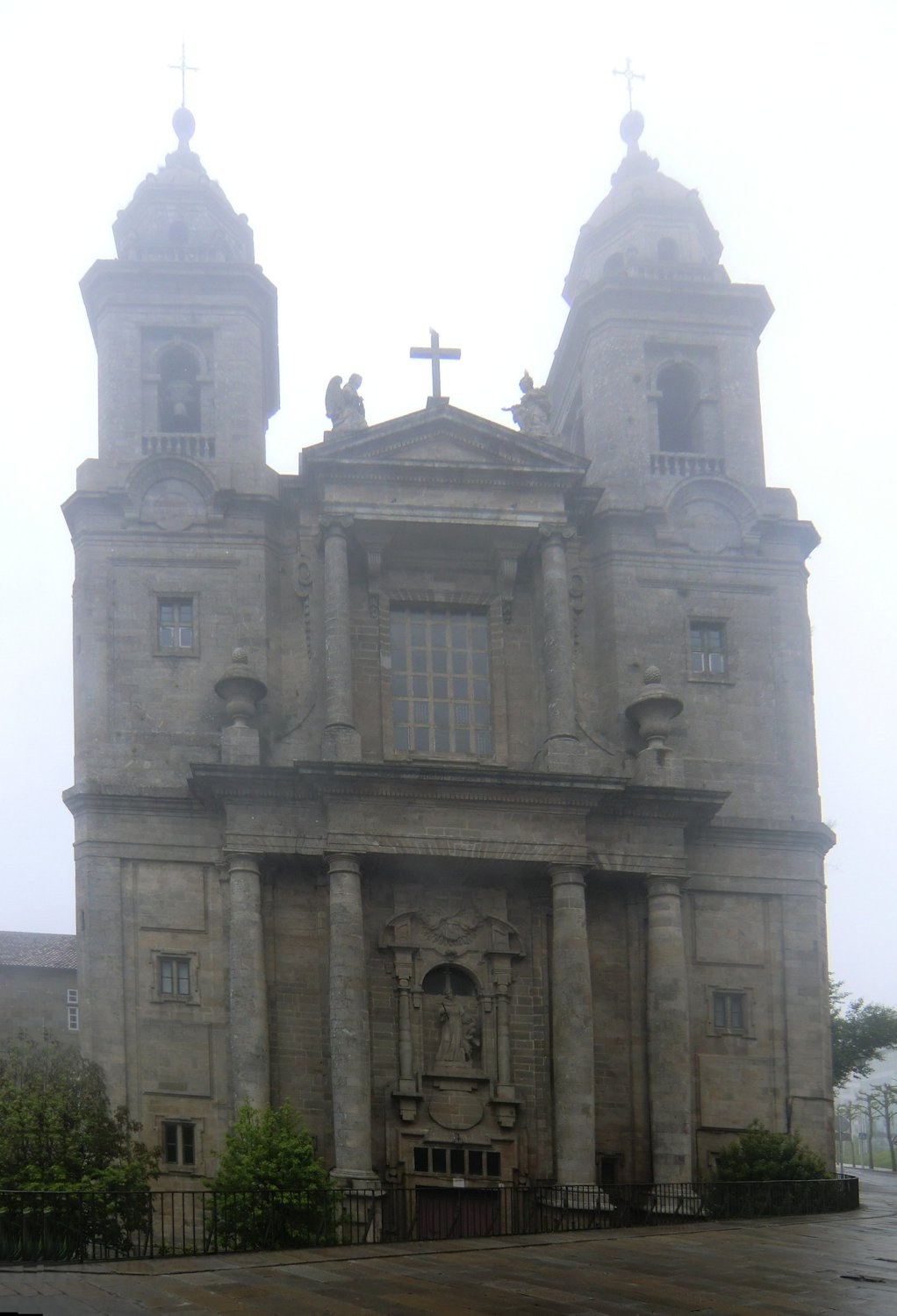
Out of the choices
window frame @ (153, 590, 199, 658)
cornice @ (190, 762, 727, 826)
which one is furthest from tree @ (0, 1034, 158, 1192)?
window frame @ (153, 590, 199, 658)

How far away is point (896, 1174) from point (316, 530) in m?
35.4

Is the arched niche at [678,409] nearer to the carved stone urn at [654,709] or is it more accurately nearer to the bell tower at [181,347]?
the carved stone urn at [654,709]

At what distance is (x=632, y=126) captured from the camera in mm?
47344

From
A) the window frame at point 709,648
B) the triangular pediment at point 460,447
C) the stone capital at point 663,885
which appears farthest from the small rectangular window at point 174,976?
the window frame at point 709,648

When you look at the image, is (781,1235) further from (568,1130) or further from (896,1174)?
(896,1174)

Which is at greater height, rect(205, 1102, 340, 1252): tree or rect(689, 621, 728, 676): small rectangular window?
rect(689, 621, 728, 676): small rectangular window

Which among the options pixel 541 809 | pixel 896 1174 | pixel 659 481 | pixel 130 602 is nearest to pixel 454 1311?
pixel 541 809

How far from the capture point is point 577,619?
3884cm

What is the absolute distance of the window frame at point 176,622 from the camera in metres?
37.0

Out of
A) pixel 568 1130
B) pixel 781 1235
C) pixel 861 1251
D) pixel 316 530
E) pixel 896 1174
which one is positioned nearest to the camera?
pixel 861 1251

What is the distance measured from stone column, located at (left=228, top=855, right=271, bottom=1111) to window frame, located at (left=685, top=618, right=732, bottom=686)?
1003 centimetres

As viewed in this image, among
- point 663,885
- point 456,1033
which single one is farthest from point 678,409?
point 456,1033

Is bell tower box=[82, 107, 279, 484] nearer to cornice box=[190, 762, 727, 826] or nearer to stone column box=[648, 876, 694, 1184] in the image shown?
cornice box=[190, 762, 727, 826]

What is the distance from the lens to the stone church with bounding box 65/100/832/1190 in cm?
3438
